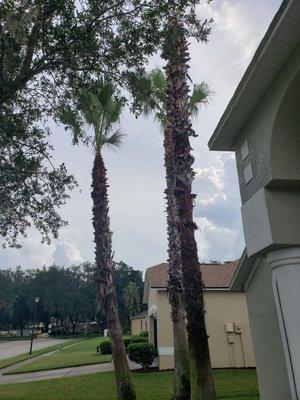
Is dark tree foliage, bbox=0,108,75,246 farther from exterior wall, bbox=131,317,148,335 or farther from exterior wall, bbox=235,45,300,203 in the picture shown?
exterior wall, bbox=131,317,148,335

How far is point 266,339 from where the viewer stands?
7.91 m

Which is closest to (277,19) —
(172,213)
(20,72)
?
(20,72)

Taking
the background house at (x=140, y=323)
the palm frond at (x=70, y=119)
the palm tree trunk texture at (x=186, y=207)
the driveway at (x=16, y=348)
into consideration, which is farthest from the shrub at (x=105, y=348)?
the palm tree trunk texture at (x=186, y=207)

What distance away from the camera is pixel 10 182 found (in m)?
11.4

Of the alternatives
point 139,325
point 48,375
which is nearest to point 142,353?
point 48,375

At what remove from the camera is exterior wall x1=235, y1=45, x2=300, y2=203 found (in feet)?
18.9

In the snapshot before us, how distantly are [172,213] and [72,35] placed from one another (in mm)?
7739

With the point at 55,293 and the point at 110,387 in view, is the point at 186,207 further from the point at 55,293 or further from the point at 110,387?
the point at 55,293

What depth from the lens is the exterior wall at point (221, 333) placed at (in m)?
19.9

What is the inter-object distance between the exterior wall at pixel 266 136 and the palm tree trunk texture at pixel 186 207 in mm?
2437

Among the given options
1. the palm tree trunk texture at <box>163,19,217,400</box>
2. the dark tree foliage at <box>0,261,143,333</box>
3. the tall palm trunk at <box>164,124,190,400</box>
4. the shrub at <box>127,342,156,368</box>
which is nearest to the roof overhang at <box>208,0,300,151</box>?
the palm tree trunk texture at <box>163,19,217,400</box>

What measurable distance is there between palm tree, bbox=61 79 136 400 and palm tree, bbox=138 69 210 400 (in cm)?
102

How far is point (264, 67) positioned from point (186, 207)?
459cm

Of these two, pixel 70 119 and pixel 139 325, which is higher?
pixel 70 119
